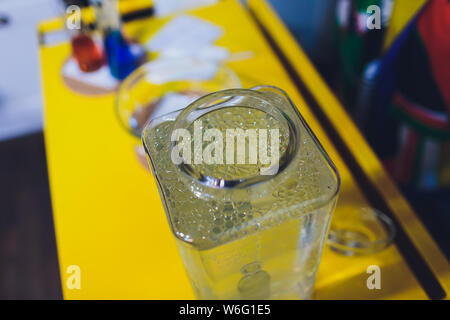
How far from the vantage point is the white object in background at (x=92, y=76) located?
1102mm

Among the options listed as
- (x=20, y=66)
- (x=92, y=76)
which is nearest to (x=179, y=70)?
(x=92, y=76)

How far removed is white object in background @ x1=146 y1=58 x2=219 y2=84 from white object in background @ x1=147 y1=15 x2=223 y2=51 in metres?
0.12

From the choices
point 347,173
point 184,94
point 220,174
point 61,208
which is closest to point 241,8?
point 184,94

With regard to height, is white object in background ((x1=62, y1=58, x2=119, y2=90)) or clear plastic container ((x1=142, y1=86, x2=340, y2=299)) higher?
clear plastic container ((x1=142, y1=86, x2=340, y2=299))

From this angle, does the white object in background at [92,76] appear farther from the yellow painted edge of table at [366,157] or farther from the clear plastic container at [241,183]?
the clear plastic container at [241,183]

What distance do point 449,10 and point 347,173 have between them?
1.53 feet

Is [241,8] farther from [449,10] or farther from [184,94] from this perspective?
[449,10]

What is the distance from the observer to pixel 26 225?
5.55ft

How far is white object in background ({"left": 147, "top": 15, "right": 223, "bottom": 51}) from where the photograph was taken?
46.6 inches

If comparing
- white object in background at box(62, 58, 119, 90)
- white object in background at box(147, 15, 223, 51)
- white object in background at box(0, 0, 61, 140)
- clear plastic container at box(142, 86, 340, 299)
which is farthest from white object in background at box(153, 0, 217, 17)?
clear plastic container at box(142, 86, 340, 299)

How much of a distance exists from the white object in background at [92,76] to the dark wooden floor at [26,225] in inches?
31.7

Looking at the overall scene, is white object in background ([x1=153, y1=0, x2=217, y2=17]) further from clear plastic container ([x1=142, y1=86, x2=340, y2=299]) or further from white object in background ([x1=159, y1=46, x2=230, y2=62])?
clear plastic container ([x1=142, y1=86, x2=340, y2=299])

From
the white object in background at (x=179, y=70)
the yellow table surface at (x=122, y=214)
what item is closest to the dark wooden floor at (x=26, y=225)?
the yellow table surface at (x=122, y=214)
